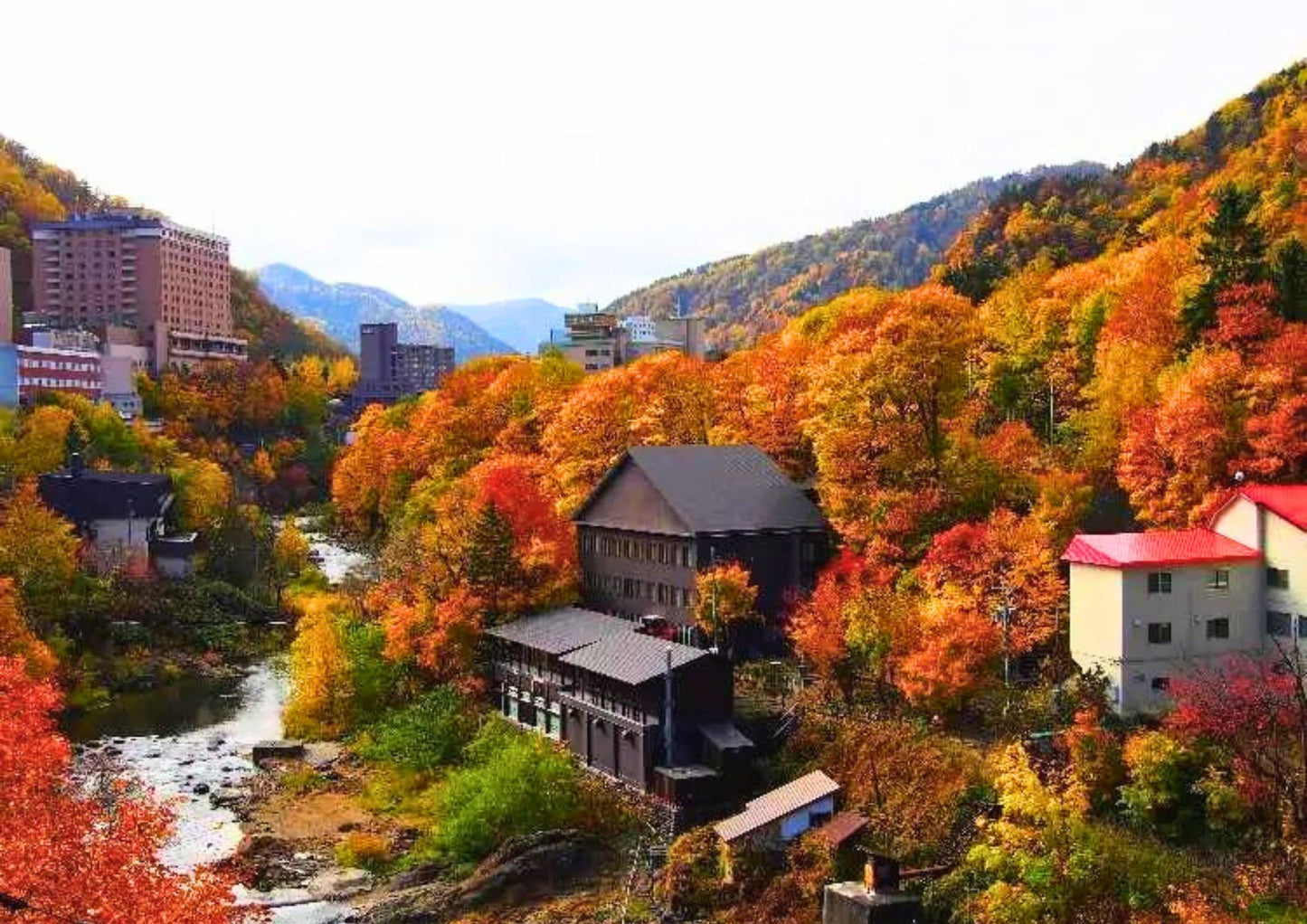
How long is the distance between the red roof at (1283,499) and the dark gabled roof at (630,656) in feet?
45.0

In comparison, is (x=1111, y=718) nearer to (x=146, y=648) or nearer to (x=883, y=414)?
(x=883, y=414)

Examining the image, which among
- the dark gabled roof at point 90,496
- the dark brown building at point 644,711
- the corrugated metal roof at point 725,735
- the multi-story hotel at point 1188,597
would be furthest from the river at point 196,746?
the multi-story hotel at point 1188,597

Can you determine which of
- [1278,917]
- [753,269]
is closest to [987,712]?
[1278,917]

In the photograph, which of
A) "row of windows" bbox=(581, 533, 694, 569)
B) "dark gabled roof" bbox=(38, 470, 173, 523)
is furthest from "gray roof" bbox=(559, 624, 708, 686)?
"dark gabled roof" bbox=(38, 470, 173, 523)

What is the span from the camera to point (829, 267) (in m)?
175

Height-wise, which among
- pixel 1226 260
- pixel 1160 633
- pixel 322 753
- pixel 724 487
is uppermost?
pixel 1226 260

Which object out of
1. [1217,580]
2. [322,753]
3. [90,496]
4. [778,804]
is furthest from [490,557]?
[90,496]

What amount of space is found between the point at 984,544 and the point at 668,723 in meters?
9.23

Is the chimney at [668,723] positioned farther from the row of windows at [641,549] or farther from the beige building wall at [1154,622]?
the beige building wall at [1154,622]

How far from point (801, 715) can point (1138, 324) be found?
16753mm

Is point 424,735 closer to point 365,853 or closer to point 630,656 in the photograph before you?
point 365,853

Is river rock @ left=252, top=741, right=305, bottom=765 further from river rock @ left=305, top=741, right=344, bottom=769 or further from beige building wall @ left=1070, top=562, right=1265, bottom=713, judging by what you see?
beige building wall @ left=1070, top=562, right=1265, bottom=713

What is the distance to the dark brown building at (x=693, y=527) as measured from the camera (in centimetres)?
4303

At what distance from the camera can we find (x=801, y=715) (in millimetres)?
35906
